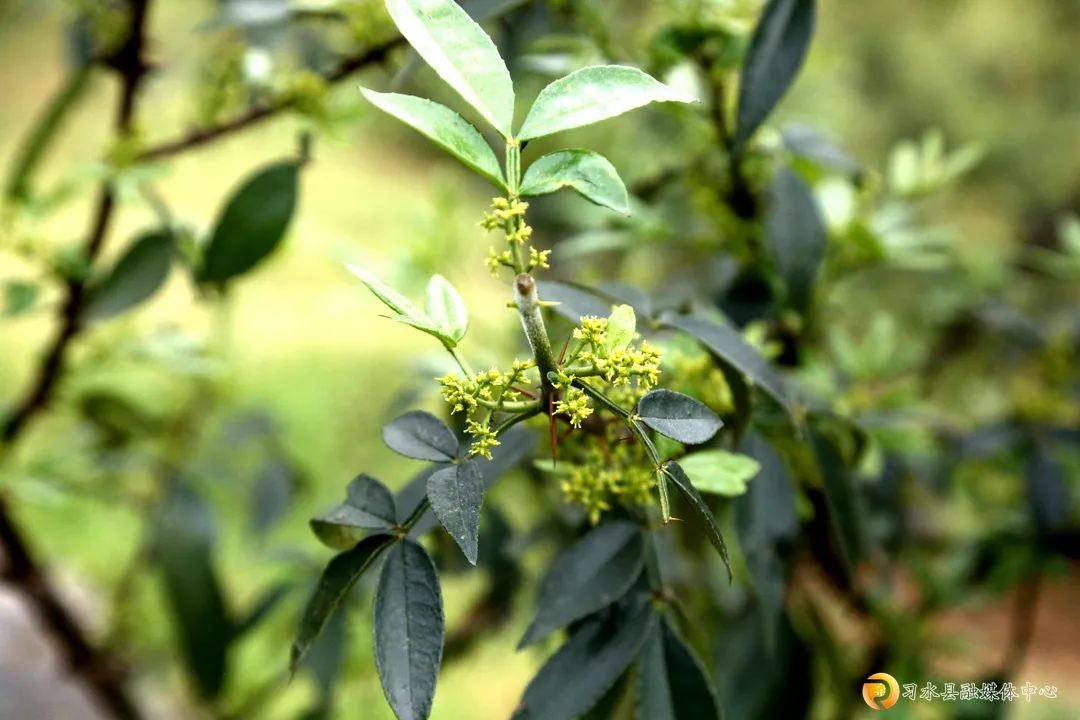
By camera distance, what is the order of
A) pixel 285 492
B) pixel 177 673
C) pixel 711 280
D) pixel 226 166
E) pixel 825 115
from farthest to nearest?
pixel 226 166
pixel 825 115
pixel 177 673
pixel 285 492
pixel 711 280

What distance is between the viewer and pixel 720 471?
1.09 ft

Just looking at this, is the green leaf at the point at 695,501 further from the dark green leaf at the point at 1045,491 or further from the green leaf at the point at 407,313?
the dark green leaf at the point at 1045,491

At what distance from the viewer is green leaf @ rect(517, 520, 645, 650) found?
33cm

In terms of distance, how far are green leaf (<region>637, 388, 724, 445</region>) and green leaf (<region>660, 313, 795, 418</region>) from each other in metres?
0.05

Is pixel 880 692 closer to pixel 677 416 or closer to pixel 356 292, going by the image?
pixel 677 416

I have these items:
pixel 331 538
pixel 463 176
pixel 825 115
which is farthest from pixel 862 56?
pixel 331 538

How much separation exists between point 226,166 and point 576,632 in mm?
3363

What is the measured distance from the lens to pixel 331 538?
30 centimetres

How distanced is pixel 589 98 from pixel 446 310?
0.08 metres

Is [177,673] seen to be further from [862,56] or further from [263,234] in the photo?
[862,56]

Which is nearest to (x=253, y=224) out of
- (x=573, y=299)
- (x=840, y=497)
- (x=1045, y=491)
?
(x=573, y=299)

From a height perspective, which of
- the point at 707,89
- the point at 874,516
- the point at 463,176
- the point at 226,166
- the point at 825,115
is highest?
the point at 707,89

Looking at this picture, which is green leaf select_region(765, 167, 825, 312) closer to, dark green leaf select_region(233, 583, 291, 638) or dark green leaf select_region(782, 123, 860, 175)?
dark green leaf select_region(782, 123, 860, 175)

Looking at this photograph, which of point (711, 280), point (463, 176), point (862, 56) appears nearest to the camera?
point (711, 280)
